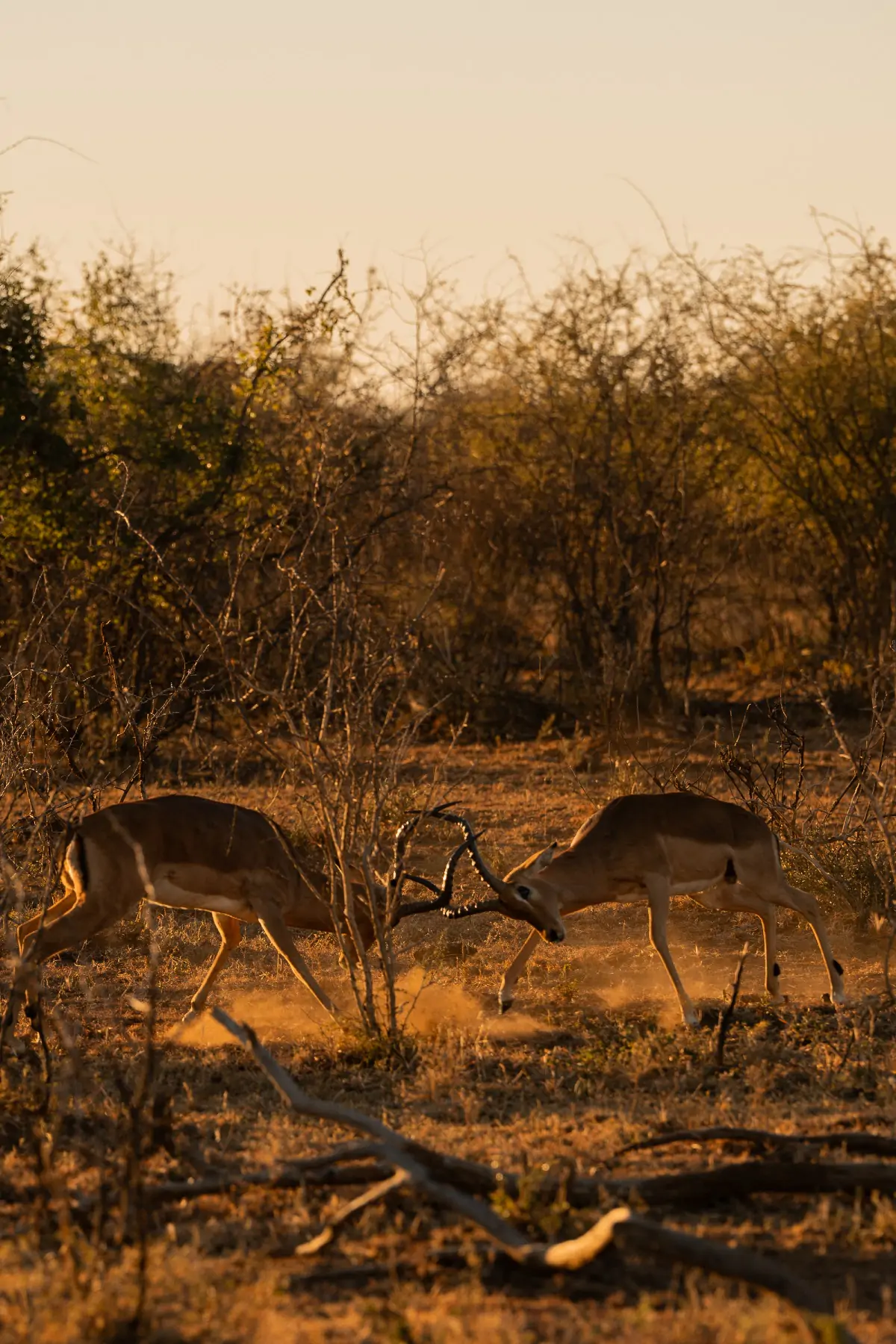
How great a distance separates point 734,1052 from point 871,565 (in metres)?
11.7

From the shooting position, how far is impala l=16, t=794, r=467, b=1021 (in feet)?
25.0

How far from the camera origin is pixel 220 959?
814cm

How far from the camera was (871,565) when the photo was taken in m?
17.6

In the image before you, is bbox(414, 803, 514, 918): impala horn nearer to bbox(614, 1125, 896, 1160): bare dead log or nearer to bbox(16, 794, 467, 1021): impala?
bbox(16, 794, 467, 1021): impala

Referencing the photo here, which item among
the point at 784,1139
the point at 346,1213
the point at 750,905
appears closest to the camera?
the point at 346,1213

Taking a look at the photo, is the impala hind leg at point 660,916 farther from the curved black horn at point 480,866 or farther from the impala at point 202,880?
the impala at point 202,880

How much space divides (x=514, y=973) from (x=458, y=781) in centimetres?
97

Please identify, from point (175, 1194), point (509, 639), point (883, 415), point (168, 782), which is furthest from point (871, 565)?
point (175, 1194)

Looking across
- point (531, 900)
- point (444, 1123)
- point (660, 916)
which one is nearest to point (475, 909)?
point (531, 900)

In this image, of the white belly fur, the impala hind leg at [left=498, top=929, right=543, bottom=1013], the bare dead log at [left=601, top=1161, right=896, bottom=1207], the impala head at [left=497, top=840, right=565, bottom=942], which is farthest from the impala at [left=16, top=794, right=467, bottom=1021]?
the bare dead log at [left=601, top=1161, right=896, bottom=1207]

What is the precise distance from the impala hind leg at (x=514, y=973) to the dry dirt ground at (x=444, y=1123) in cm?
8

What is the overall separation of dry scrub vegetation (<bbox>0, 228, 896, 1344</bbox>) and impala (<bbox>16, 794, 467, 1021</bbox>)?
0.99ft

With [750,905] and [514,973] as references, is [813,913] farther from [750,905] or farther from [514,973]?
[514,973]

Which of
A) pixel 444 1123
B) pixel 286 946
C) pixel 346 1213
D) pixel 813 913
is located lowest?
pixel 444 1123
